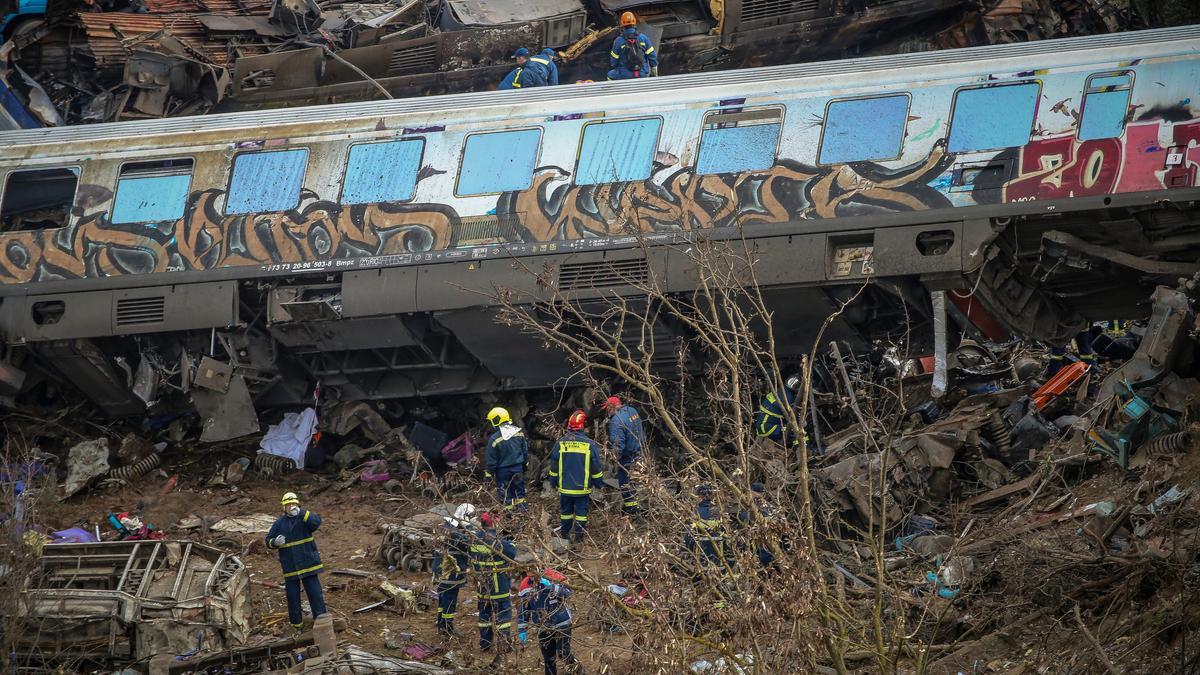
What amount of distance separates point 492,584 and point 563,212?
16.3 ft

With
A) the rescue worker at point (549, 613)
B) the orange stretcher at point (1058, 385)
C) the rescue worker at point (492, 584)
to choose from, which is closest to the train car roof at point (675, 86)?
the orange stretcher at point (1058, 385)

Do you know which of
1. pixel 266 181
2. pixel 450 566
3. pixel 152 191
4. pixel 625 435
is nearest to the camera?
pixel 450 566

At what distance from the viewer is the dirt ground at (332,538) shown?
11.8 meters

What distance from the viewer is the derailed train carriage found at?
13242 mm

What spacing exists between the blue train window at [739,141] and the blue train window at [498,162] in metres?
1.76

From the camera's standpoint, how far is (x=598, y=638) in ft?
36.8

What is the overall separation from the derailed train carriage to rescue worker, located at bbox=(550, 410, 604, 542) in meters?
0.84

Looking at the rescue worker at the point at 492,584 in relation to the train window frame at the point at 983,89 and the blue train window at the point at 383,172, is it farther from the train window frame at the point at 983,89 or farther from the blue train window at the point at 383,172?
the train window frame at the point at 983,89

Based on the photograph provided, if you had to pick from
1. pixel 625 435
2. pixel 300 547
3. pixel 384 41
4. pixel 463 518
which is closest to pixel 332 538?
pixel 300 547

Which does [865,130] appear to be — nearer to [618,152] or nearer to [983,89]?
[983,89]

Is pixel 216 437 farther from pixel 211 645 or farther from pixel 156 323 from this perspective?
pixel 211 645

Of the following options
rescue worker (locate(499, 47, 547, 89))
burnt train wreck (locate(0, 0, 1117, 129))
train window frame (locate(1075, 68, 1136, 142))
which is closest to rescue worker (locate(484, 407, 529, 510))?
train window frame (locate(1075, 68, 1136, 142))

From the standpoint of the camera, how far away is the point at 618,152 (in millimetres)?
14680

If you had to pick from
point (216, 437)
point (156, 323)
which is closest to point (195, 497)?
point (216, 437)
